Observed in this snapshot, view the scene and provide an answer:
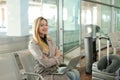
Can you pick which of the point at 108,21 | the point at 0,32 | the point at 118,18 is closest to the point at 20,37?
the point at 0,32

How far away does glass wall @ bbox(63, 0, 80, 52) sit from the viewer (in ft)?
16.7

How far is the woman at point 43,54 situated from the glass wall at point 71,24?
226 centimetres

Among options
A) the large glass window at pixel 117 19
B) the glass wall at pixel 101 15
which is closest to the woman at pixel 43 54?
the glass wall at pixel 101 15

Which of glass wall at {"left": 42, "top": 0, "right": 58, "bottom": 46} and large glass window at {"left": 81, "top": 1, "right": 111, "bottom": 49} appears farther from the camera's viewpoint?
large glass window at {"left": 81, "top": 1, "right": 111, "bottom": 49}

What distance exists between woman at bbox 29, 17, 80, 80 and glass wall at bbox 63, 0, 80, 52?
226 centimetres

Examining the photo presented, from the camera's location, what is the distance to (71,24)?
213 inches

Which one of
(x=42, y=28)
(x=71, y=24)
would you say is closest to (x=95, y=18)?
(x=71, y=24)

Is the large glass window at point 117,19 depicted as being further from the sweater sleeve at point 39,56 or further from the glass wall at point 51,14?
the sweater sleeve at point 39,56

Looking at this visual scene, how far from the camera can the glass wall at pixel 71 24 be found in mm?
5090

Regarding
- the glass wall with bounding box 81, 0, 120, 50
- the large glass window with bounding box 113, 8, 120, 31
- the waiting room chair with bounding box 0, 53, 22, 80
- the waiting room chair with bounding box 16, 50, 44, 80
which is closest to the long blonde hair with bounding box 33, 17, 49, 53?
the waiting room chair with bounding box 16, 50, 44, 80

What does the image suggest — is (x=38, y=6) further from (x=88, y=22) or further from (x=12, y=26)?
(x=88, y=22)

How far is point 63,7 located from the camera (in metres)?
4.89

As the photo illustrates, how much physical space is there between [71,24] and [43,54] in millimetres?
2849

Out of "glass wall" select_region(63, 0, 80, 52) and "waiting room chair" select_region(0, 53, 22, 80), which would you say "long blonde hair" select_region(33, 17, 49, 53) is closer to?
"waiting room chair" select_region(0, 53, 22, 80)
